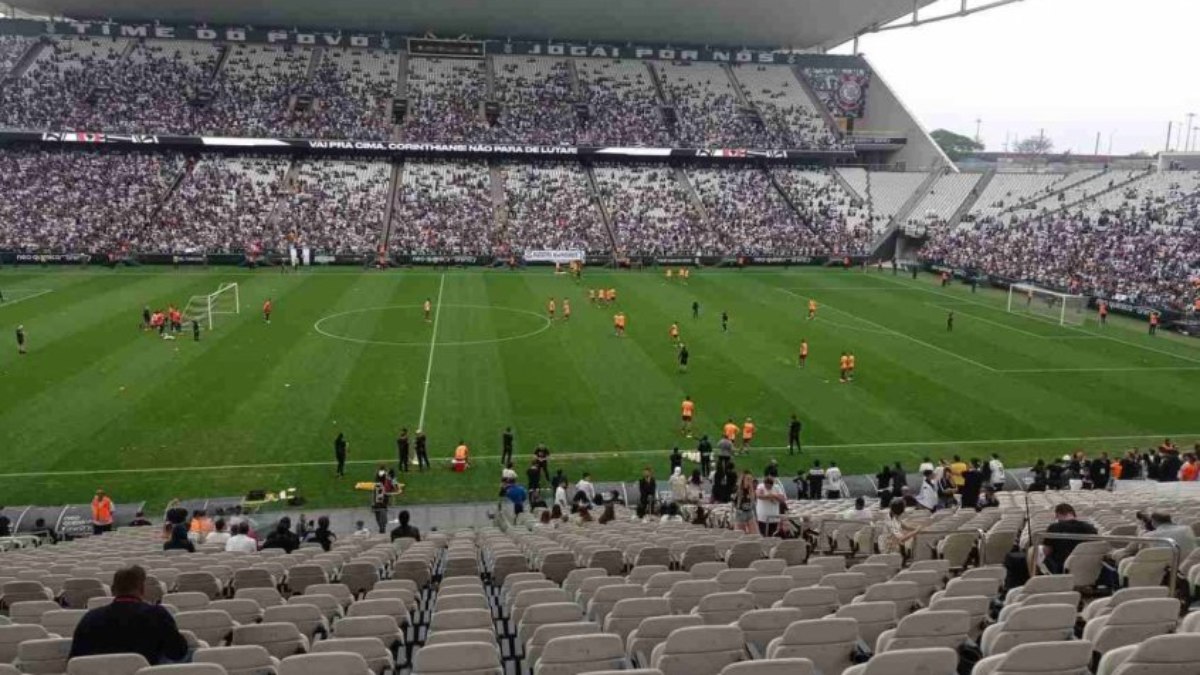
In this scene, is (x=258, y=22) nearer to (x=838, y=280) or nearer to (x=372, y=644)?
(x=838, y=280)

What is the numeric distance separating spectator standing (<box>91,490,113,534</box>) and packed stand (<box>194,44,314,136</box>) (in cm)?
6014

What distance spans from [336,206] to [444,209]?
8.24 metres

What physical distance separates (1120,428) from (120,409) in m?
32.3

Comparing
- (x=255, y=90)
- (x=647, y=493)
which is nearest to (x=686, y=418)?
(x=647, y=493)

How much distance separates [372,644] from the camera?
22.4ft

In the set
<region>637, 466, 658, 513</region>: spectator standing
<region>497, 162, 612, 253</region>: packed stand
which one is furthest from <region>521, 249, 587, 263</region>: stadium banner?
<region>637, 466, 658, 513</region>: spectator standing

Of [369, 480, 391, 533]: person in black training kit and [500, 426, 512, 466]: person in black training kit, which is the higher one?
[500, 426, 512, 466]: person in black training kit

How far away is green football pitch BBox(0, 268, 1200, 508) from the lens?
25938 mm

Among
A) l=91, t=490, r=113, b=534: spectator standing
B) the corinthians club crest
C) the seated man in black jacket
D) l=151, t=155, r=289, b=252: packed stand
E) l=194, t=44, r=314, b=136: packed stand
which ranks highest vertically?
the corinthians club crest

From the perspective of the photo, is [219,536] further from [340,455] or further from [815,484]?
[815,484]

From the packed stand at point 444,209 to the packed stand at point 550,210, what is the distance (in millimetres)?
1808

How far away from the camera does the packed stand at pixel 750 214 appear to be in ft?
239

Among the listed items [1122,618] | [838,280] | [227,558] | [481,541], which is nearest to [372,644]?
[1122,618]

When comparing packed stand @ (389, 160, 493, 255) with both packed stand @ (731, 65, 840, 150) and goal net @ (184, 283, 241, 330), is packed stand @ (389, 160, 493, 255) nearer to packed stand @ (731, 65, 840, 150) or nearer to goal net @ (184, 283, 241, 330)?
goal net @ (184, 283, 241, 330)
